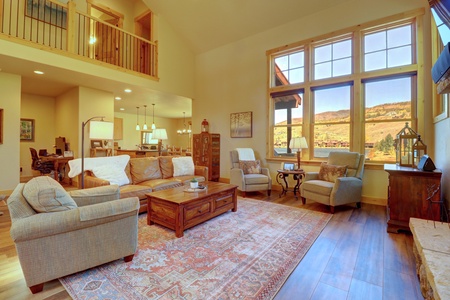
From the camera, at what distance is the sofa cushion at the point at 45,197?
5.22ft

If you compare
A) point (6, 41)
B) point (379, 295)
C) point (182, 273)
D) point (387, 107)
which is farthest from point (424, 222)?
point (6, 41)

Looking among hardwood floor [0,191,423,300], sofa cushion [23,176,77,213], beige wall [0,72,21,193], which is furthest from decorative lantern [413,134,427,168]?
beige wall [0,72,21,193]

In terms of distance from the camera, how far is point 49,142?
683 cm

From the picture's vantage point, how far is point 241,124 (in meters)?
5.88

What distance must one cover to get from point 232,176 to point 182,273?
299cm

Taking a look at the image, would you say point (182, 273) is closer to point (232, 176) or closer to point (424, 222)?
point (424, 222)

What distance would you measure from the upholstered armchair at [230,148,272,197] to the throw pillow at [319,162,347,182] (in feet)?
3.55

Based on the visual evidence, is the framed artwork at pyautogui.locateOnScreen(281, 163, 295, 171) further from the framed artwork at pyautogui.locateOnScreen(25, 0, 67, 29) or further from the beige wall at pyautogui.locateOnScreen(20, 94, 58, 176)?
the beige wall at pyautogui.locateOnScreen(20, 94, 58, 176)

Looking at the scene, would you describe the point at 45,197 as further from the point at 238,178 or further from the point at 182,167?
the point at 238,178

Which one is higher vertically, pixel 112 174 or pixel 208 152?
pixel 208 152

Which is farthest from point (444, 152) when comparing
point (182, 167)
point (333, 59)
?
point (182, 167)

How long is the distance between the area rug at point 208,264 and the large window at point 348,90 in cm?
233

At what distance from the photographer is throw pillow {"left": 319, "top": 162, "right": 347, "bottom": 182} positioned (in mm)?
3754

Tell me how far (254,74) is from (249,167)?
2595 mm
